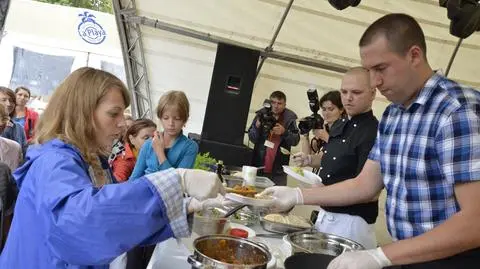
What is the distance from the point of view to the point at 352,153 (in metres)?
2.25

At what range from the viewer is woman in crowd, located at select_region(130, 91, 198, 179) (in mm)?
2754

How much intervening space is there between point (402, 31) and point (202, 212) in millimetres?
980

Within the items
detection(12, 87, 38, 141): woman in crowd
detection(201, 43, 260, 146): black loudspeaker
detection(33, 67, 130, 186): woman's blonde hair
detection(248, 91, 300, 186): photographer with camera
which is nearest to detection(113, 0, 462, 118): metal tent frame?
detection(201, 43, 260, 146): black loudspeaker

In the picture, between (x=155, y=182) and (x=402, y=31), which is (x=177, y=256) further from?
(x=402, y=31)

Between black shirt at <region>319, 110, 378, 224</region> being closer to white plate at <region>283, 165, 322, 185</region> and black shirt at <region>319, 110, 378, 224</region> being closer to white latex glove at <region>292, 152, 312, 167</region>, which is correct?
white plate at <region>283, 165, 322, 185</region>

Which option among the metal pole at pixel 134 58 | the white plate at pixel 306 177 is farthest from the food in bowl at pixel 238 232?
the metal pole at pixel 134 58

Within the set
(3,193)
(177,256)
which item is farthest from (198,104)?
(177,256)

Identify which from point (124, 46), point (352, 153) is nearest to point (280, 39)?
point (124, 46)

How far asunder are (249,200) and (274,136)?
2732 millimetres

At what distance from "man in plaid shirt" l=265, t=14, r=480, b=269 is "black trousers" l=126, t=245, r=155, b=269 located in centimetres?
115

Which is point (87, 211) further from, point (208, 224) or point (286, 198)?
point (286, 198)

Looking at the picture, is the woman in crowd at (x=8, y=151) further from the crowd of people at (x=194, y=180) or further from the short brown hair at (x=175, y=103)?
the crowd of people at (x=194, y=180)

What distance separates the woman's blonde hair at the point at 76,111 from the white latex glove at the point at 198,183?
33 centimetres

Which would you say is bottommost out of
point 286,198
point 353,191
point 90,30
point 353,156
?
point 286,198
